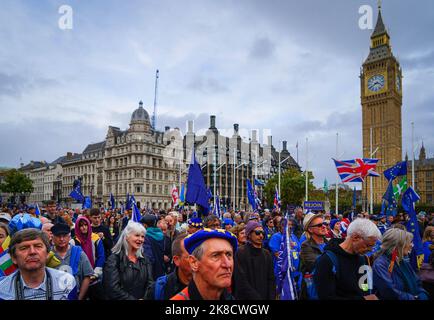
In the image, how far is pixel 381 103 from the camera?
81688 mm

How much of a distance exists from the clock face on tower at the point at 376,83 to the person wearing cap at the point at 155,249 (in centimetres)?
8494

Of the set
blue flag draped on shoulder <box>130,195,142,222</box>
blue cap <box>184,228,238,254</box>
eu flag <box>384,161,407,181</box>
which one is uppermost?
eu flag <box>384,161,407,181</box>

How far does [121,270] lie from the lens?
432 cm

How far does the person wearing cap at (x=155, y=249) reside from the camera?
6215mm

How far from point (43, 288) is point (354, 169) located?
21.2 meters

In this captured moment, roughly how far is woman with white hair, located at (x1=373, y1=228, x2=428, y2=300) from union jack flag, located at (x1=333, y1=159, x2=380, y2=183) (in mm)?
18329

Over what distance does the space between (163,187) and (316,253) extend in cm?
7912

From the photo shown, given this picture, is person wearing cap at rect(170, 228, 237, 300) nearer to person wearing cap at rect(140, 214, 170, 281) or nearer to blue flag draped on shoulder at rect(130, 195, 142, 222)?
person wearing cap at rect(140, 214, 170, 281)

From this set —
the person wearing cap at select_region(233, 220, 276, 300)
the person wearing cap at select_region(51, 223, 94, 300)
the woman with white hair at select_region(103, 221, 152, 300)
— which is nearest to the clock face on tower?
the person wearing cap at select_region(233, 220, 276, 300)

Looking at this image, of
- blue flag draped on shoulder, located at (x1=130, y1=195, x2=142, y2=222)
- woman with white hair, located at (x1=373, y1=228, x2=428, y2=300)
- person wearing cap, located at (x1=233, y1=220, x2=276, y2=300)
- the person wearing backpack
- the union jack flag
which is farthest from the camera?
the union jack flag

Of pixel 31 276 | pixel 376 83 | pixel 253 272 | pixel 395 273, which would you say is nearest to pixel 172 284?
pixel 31 276

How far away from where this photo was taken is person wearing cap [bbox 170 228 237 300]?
→ 2.50m
